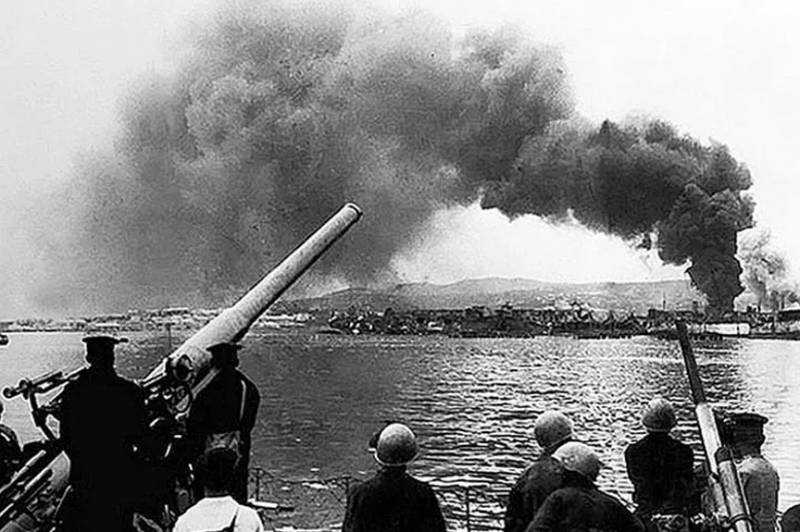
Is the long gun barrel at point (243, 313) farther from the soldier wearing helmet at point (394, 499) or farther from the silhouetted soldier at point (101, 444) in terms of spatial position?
the soldier wearing helmet at point (394, 499)

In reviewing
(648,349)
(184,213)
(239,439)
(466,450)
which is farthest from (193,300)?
(239,439)

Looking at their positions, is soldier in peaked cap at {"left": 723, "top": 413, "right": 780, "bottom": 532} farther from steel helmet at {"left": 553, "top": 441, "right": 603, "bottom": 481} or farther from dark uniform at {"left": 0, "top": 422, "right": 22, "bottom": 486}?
dark uniform at {"left": 0, "top": 422, "right": 22, "bottom": 486}

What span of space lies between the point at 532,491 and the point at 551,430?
186mm

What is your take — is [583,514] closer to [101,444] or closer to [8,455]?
[101,444]

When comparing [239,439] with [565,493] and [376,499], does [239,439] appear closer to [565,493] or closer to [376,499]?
[376,499]

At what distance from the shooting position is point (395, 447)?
290 centimetres

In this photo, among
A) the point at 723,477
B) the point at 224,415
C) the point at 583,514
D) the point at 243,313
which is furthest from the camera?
the point at 243,313

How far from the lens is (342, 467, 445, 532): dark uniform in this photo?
2902 millimetres

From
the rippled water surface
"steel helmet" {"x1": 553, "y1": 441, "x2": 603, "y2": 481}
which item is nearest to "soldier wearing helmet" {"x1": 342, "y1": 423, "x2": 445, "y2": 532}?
"steel helmet" {"x1": 553, "y1": 441, "x2": 603, "y2": 481}

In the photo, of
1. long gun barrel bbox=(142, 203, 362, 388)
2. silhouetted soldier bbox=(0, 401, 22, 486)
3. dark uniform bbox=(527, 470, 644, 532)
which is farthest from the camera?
long gun barrel bbox=(142, 203, 362, 388)

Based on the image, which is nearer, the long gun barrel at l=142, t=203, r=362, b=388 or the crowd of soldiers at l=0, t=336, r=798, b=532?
the crowd of soldiers at l=0, t=336, r=798, b=532

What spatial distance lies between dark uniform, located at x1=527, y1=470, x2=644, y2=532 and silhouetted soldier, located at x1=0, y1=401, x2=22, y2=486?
1.65m

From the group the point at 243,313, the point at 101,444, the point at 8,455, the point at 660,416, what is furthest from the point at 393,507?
the point at 243,313

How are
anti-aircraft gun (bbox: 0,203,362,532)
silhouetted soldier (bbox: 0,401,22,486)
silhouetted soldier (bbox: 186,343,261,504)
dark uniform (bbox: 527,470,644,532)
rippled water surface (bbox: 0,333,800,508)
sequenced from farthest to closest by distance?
rippled water surface (bbox: 0,333,800,508)
silhouetted soldier (bbox: 186,343,261,504)
silhouetted soldier (bbox: 0,401,22,486)
anti-aircraft gun (bbox: 0,203,362,532)
dark uniform (bbox: 527,470,644,532)
